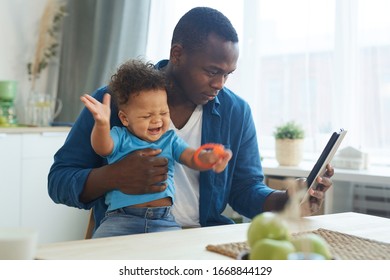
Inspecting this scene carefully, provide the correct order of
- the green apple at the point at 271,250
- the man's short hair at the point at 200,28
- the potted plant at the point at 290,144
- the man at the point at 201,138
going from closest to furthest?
the green apple at the point at 271,250 → the man at the point at 201,138 → the man's short hair at the point at 200,28 → the potted plant at the point at 290,144

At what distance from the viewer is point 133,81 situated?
5.26 feet

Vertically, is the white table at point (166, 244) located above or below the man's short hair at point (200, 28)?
below

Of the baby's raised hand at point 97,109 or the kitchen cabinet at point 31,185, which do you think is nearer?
the baby's raised hand at point 97,109

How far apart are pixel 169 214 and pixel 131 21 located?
7.06 ft

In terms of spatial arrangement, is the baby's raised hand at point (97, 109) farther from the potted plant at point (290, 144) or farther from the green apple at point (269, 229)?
the potted plant at point (290, 144)

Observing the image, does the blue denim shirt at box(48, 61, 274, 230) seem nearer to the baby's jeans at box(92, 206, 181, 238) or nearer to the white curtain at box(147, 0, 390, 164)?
the baby's jeans at box(92, 206, 181, 238)

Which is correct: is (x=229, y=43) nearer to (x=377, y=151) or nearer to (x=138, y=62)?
(x=138, y=62)

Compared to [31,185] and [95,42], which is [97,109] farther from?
[95,42]

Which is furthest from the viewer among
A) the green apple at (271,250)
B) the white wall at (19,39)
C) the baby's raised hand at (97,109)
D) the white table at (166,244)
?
the white wall at (19,39)

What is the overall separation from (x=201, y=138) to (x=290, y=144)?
1.26 metres

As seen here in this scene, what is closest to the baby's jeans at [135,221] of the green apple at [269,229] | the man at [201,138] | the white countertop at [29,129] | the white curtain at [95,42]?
the man at [201,138]

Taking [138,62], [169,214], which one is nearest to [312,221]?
[169,214]

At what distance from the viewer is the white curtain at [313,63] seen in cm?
308

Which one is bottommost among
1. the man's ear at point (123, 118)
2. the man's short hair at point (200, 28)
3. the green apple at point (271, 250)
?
the green apple at point (271, 250)
